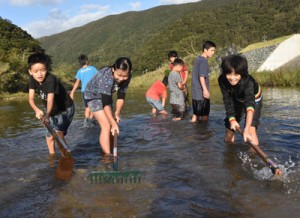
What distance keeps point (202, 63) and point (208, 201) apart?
4.56 metres

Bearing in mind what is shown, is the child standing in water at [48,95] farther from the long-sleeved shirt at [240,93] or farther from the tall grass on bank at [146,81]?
the tall grass on bank at [146,81]

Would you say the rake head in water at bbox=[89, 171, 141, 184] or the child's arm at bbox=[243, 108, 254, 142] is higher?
the child's arm at bbox=[243, 108, 254, 142]

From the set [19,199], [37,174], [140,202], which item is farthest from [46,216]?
[37,174]

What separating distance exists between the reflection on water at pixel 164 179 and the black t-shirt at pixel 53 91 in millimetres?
798

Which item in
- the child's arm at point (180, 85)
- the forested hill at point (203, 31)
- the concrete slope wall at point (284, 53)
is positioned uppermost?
the forested hill at point (203, 31)

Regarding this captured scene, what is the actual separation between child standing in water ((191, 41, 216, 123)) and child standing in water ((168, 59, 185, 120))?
793 millimetres

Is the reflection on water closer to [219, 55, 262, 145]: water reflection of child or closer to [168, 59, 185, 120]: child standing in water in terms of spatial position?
[219, 55, 262, 145]: water reflection of child

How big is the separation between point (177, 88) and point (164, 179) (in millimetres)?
4934

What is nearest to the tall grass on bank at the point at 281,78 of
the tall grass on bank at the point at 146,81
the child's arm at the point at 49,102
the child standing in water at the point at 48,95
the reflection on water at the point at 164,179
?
the reflection on water at the point at 164,179

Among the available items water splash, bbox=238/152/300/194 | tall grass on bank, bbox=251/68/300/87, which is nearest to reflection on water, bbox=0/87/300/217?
water splash, bbox=238/152/300/194

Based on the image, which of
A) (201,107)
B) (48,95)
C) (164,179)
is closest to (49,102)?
(48,95)

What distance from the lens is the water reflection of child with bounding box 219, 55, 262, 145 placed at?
3.91m

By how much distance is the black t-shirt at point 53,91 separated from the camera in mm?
4496

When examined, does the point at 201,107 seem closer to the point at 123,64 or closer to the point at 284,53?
the point at 123,64
